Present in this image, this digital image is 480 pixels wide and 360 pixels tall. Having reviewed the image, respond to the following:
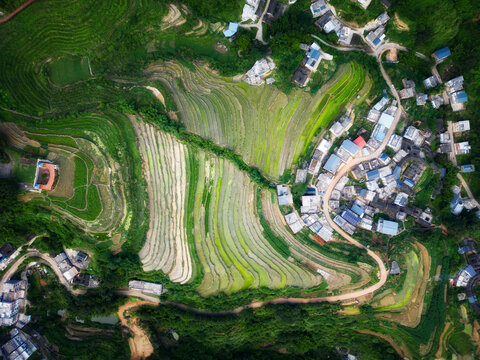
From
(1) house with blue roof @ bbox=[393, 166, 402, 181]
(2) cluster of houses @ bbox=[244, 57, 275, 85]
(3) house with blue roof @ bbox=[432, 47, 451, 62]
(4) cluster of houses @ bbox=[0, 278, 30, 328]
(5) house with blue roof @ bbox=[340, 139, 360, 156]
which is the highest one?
(3) house with blue roof @ bbox=[432, 47, 451, 62]

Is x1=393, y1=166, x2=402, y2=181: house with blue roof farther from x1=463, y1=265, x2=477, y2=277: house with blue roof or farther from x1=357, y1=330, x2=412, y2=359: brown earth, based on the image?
x1=357, y1=330, x2=412, y2=359: brown earth

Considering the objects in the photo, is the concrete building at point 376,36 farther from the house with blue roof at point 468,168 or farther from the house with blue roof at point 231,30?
the house with blue roof at point 468,168

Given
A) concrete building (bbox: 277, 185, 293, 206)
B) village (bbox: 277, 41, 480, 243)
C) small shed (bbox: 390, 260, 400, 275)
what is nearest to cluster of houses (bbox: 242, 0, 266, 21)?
village (bbox: 277, 41, 480, 243)

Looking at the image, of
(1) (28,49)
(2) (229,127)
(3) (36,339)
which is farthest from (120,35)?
(3) (36,339)

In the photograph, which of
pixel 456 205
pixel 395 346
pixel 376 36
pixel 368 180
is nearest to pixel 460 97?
pixel 376 36

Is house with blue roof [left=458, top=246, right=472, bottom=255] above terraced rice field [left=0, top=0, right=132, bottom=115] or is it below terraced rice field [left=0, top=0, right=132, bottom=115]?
below
